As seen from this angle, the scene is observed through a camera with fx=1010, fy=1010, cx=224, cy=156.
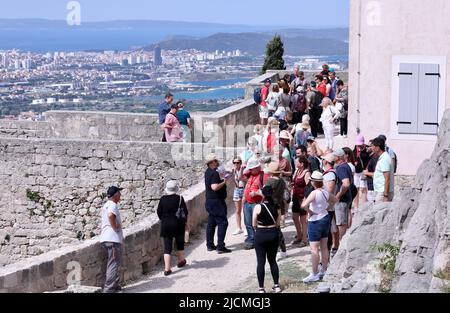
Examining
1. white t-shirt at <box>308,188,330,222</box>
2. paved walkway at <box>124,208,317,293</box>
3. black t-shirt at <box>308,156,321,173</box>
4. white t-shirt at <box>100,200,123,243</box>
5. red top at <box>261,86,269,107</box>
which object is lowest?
paved walkway at <box>124,208,317,293</box>

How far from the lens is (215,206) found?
615 inches

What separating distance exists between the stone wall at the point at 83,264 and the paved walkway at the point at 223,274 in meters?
0.26

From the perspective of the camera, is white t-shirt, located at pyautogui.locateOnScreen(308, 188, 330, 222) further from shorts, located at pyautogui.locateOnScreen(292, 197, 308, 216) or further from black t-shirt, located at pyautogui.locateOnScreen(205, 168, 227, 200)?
black t-shirt, located at pyautogui.locateOnScreen(205, 168, 227, 200)

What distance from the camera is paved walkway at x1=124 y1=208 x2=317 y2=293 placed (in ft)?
44.2

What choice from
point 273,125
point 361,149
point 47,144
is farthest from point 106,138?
point 361,149

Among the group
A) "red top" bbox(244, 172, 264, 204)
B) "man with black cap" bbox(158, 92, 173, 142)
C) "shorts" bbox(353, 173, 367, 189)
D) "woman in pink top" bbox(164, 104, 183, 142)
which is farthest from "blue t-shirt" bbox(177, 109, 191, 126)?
"red top" bbox(244, 172, 264, 204)

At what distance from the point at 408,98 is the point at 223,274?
643 centimetres

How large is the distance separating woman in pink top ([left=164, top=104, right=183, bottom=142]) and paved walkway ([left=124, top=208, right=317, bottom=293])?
5479mm

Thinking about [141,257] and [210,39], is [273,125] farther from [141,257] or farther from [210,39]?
[210,39]

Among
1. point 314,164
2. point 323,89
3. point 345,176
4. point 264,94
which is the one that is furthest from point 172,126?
point 345,176

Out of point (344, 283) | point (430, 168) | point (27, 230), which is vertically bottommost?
point (27, 230)

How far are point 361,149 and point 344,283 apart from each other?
5.69 metres

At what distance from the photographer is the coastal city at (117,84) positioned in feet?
122
